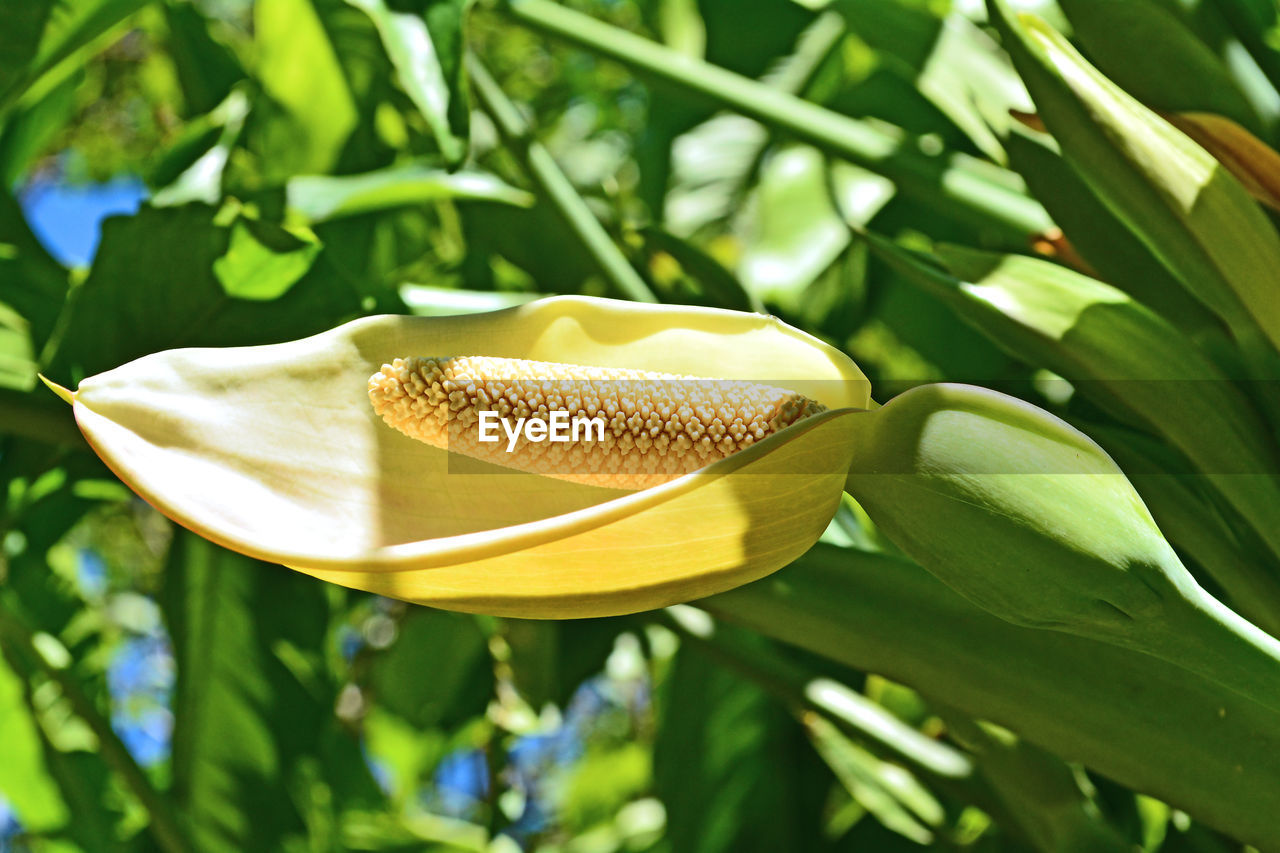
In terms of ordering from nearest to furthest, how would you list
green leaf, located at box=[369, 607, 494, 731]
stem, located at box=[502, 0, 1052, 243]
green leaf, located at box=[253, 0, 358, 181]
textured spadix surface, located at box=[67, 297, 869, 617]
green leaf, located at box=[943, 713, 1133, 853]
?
textured spadix surface, located at box=[67, 297, 869, 617]
green leaf, located at box=[943, 713, 1133, 853]
stem, located at box=[502, 0, 1052, 243]
green leaf, located at box=[253, 0, 358, 181]
green leaf, located at box=[369, 607, 494, 731]

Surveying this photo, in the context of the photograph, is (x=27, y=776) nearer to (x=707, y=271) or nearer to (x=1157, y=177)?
(x=707, y=271)

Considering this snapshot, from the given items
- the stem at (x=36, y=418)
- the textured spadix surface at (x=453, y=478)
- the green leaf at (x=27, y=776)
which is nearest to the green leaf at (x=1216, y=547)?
the textured spadix surface at (x=453, y=478)

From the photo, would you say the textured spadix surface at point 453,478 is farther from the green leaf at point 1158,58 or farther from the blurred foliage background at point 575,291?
the green leaf at point 1158,58

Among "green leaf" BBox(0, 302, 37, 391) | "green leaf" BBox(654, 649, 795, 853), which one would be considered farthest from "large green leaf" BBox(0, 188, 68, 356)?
"green leaf" BBox(654, 649, 795, 853)

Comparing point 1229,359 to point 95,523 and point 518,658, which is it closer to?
point 518,658

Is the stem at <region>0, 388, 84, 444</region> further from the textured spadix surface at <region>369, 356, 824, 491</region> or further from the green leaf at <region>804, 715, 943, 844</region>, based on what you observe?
the green leaf at <region>804, 715, 943, 844</region>

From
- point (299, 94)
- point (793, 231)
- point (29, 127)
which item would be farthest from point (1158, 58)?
point (29, 127)
